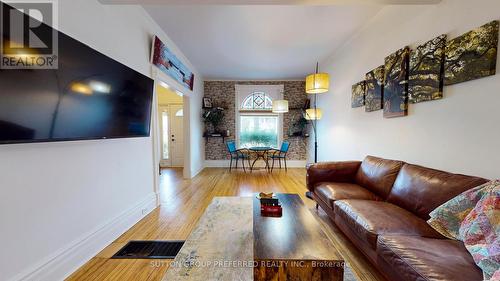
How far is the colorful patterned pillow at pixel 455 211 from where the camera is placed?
136 centimetres

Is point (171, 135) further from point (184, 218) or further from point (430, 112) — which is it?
point (430, 112)

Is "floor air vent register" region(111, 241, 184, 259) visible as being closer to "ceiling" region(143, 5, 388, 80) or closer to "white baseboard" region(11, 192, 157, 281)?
"white baseboard" region(11, 192, 157, 281)

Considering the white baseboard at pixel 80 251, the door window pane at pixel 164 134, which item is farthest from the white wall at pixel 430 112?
the door window pane at pixel 164 134

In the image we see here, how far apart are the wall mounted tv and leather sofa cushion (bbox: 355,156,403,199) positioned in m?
2.91

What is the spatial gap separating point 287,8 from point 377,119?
2.00 metres

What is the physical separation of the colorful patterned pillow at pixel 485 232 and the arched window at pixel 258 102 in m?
5.64

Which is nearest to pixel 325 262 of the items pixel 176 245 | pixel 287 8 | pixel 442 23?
pixel 176 245

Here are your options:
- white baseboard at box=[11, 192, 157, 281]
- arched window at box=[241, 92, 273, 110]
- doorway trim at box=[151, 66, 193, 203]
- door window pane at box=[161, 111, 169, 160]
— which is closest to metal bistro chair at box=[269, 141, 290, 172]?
arched window at box=[241, 92, 273, 110]

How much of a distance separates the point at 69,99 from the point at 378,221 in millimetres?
2539

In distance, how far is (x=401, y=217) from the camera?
5.47 feet

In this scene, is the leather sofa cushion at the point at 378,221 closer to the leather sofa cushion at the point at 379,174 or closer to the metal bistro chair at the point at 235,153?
the leather sofa cushion at the point at 379,174

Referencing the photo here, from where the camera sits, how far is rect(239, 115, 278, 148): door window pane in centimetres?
672

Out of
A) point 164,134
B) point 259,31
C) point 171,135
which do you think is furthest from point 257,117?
point 259,31

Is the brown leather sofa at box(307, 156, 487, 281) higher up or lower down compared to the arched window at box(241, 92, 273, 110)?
lower down
